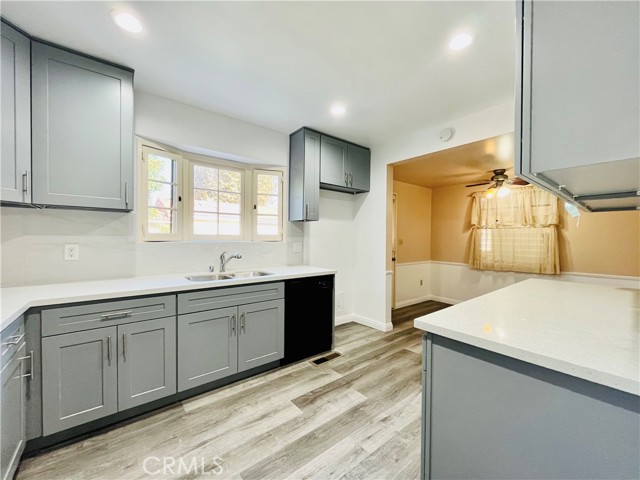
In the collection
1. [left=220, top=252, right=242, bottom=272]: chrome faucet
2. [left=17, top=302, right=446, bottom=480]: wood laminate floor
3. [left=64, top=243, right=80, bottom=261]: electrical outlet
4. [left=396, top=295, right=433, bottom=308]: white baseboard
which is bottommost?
[left=17, top=302, right=446, bottom=480]: wood laminate floor

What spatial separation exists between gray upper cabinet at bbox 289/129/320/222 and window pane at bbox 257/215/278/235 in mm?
233

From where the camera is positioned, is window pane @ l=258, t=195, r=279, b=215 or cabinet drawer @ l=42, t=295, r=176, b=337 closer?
cabinet drawer @ l=42, t=295, r=176, b=337

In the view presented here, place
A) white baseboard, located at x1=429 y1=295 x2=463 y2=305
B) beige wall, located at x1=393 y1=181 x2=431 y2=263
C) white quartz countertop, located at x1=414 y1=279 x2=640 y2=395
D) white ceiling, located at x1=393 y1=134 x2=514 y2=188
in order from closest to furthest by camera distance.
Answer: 1. white quartz countertop, located at x1=414 y1=279 x2=640 y2=395
2. white ceiling, located at x1=393 y1=134 x2=514 y2=188
3. beige wall, located at x1=393 y1=181 x2=431 y2=263
4. white baseboard, located at x1=429 y1=295 x2=463 y2=305

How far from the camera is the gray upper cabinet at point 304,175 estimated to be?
3051 mm

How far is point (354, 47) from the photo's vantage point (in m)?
1.71

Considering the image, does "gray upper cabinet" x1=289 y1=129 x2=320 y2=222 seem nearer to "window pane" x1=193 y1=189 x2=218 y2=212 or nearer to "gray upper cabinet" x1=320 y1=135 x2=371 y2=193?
"gray upper cabinet" x1=320 y1=135 x2=371 y2=193

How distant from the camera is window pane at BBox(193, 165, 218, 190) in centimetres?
274

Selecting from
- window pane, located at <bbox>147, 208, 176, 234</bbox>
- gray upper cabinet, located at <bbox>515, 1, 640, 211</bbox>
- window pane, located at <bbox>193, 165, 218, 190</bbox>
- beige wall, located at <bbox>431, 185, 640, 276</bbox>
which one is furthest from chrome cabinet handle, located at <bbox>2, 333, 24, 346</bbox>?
beige wall, located at <bbox>431, 185, 640, 276</bbox>

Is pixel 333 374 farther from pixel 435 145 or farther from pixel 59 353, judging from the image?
pixel 435 145

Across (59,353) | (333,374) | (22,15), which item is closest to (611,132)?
(333,374)

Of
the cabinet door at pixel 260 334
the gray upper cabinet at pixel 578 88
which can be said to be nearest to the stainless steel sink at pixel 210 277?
the cabinet door at pixel 260 334

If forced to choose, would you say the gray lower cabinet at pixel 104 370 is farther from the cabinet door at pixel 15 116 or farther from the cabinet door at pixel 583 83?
the cabinet door at pixel 583 83

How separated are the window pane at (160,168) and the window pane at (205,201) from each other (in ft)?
0.91

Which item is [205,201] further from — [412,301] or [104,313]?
[412,301]
